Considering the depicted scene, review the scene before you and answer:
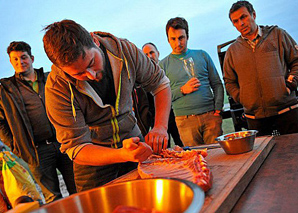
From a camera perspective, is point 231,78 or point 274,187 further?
point 231,78

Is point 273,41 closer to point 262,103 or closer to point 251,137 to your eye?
point 262,103

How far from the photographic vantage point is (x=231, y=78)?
337 cm

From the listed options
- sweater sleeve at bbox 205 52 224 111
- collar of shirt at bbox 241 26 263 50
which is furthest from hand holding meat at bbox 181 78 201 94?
collar of shirt at bbox 241 26 263 50

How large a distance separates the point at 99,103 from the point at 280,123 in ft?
6.98

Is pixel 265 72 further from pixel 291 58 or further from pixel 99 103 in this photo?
pixel 99 103

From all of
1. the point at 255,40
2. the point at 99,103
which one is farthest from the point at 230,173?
the point at 255,40

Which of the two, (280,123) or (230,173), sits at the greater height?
(230,173)

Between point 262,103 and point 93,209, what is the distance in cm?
265

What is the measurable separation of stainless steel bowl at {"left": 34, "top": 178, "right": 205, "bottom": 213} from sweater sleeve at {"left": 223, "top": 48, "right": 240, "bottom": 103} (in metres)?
2.69

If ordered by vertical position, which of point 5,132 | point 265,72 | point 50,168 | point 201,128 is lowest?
point 50,168

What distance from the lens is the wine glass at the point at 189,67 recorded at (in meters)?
3.36

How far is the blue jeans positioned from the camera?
3424 millimetres

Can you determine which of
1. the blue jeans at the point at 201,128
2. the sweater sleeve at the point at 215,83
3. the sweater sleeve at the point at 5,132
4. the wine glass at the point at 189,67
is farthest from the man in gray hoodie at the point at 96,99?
the sweater sleeve at the point at 5,132

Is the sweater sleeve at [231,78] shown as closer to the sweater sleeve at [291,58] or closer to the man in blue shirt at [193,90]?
the man in blue shirt at [193,90]
